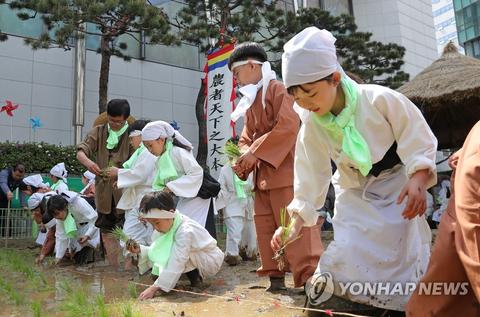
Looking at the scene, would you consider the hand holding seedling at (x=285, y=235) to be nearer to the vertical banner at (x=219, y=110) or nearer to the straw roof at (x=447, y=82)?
the straw roof at (x=447, y=82)

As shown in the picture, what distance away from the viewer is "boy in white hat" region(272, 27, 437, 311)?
1967 mm

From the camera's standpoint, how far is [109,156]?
5.07 metres

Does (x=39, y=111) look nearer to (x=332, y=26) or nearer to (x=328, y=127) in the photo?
(x=332, y=26)

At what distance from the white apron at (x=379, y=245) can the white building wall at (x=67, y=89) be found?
1139cm

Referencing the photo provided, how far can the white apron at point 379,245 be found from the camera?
1.99m

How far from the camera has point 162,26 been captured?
33.6ft

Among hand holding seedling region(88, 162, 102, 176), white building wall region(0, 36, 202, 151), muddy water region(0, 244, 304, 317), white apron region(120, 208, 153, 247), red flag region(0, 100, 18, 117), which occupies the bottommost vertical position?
muddy water region(0, 244, 304, 317)

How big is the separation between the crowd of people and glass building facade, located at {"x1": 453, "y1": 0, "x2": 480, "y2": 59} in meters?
32.1

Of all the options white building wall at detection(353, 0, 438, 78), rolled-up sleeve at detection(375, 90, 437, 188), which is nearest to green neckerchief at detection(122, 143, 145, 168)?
rolled-up sleeve at detection(375, 90, 437, 188)

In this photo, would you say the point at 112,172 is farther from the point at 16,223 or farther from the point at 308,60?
the point at 16,223

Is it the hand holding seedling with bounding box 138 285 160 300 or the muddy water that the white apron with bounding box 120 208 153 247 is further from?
the hand holding seedling with bounding box 138 285 160 300

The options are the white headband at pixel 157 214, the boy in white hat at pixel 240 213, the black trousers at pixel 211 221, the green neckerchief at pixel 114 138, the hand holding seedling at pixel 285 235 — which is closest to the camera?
the hand holding seedling at pixel 285 235

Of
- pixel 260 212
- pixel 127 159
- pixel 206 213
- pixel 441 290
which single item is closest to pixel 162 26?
pixel 127 159
